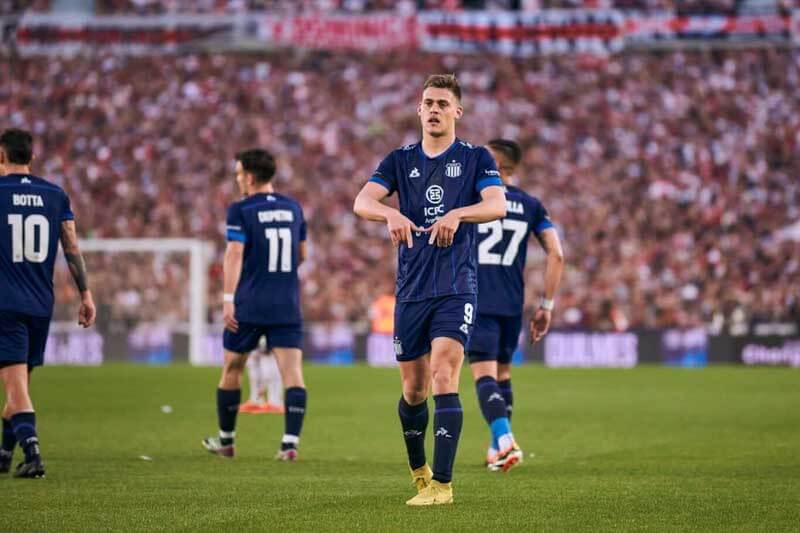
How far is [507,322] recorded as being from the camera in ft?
37.0

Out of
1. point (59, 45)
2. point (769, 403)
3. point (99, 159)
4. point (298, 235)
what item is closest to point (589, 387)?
point (769, 403)

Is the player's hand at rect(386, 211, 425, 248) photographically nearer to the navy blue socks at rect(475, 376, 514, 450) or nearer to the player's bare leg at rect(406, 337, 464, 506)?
the player's bare leg at rect(406, 337, 464, 506)

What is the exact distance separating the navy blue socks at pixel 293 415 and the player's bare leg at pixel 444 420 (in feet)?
11.7

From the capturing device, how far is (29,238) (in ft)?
32.6

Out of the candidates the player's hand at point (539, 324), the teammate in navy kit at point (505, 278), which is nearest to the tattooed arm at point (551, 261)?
the teammate in navy kit at point (505, 278)

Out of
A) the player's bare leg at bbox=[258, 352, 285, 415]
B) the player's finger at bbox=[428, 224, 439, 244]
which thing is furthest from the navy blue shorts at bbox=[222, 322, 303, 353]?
the player's bare leg at bbox=[258, 352, 285, 415]

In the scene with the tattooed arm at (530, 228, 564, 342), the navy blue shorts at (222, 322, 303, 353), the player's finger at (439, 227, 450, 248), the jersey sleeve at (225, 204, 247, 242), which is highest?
the jersey sleeve at (225, 204, 247, 242)

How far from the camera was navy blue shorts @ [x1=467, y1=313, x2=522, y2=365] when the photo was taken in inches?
430

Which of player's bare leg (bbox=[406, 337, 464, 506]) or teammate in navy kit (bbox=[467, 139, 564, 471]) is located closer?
player's bare leg (bbox=[406, 337, 464, 506])

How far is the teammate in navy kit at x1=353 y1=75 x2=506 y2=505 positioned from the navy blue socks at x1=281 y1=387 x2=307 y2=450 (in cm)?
326

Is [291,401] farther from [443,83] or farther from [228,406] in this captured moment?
[443,83]

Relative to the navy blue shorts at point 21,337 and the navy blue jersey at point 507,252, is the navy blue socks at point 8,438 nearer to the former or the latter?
the navy blue shorts at point 21,337

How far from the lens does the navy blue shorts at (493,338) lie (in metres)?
10.9

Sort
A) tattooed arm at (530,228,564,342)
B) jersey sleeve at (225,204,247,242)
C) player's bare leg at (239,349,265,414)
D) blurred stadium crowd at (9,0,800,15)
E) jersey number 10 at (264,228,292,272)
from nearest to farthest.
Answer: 1. tattooed arm at (530,228,564,342)
2. jersey sleeve at (225,204,247,242)
3. jersey number 10 at (264,228,292,272)
4. player's bare leg at (239,349,265,414)
5. blurred stadium crowd at (9,0,800,15)
